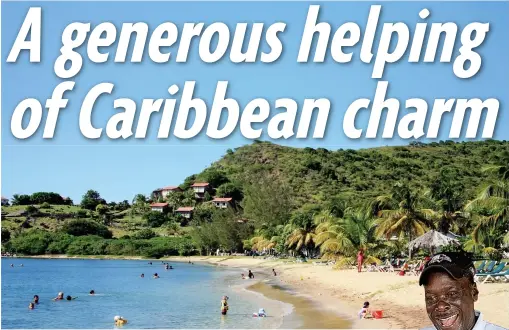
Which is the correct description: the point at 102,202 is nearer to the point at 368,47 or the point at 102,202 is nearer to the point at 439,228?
the point at 439,228

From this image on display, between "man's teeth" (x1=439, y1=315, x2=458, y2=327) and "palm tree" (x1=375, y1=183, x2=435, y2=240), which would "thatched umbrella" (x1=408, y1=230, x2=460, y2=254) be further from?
"man's teeth" (x1=439, y1=315, x2=458, y2=327)

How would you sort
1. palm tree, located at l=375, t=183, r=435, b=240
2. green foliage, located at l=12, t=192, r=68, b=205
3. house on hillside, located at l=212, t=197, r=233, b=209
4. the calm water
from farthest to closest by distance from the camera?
green foliage, located at l=12, t=192, r=68, b=205
house on hillside, located at l=212, t=197, r=233, b=209
palm tree, located at l=375, t=183, r=435, b=240
the calm water

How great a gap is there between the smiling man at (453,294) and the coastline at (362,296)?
10923mm

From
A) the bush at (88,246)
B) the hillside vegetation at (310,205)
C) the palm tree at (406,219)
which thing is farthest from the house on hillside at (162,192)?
the palm tree at (406,219)

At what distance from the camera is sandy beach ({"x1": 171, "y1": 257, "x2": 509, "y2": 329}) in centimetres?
1434

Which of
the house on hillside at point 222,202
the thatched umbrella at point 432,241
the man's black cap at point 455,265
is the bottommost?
the house on hillside at point 222,202

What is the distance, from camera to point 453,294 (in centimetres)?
166

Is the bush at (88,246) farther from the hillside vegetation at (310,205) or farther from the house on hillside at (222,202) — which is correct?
the house on hillside at (222,202)

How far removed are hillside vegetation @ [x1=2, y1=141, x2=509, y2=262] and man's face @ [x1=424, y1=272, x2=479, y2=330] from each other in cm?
2315

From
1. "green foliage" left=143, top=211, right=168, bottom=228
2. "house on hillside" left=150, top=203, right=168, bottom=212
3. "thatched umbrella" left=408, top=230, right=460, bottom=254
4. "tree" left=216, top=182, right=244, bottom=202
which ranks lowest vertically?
"green foliage" left=143, top=211, right=168, bottom=228

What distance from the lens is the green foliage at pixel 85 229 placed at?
271 feet

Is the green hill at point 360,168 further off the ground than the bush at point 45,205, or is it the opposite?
the green hill at point 360,168

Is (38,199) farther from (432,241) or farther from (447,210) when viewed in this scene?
(432,241)

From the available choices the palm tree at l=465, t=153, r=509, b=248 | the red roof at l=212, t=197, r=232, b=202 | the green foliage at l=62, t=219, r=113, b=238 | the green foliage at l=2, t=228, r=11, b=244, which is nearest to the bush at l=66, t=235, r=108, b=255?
the green foliage at l=62, t=219, r=113, b=238
